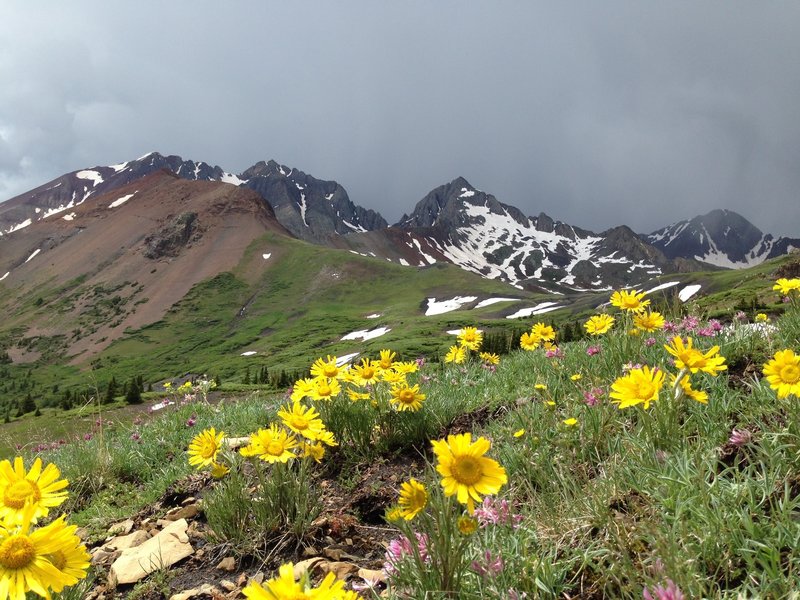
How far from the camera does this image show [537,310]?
67562 mm

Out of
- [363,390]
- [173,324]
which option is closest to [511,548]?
[363,390]

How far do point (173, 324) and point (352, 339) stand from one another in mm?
43004

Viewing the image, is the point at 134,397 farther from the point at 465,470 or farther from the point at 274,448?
the point at 465,470

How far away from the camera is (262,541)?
2895mm

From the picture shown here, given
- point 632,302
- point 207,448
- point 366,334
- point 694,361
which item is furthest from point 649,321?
point 366,334

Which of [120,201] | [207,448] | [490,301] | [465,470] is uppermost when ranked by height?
[120,201]

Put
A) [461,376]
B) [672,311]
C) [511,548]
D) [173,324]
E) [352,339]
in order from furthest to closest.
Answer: [173,324], [352,339], [461,376], [672,311], [511,548]

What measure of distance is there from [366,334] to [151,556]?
6039 centimetres

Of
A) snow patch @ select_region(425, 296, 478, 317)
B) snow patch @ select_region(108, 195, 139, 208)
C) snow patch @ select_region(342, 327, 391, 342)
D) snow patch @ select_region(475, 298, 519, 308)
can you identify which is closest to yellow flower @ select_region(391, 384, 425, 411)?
snow patch @ select_region(342, 327, 391, 342)

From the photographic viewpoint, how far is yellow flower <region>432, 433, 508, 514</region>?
1.57 meters

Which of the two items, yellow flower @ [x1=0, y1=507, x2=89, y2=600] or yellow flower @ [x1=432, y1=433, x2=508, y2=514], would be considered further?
yellow flower @ [x1=432, y1=433, x2=508, y2=514]

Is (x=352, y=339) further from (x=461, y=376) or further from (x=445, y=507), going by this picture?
(x=445, y=507)

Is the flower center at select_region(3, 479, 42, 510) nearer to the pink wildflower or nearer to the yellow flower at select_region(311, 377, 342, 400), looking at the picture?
the yellow flower at select_region(311, 377, 342, 400)

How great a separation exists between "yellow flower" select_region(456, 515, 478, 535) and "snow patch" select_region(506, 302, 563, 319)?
6230 cm
